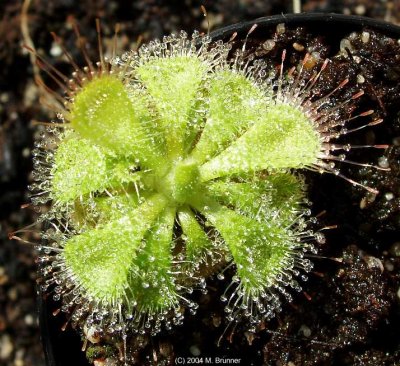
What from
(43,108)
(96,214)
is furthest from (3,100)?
(96,214)

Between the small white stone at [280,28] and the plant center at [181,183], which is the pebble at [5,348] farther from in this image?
the small white stone at [280,28]

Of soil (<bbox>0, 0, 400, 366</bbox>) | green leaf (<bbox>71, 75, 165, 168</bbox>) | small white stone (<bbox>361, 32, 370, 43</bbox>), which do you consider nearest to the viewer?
green leaf (<bbox>71, 75, 165, 168</bbox>)

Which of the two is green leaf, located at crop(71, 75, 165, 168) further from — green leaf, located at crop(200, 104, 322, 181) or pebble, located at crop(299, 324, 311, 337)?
pebble, located at crop(299, 324, 311, 337)

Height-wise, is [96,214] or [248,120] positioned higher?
[248,120]

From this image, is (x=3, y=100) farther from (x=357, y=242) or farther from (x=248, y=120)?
(x=357, y=242)

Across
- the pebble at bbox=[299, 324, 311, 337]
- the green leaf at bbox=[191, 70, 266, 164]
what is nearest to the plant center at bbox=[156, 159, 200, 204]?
the green leaf at bbox=[191, 70, 266, 164]

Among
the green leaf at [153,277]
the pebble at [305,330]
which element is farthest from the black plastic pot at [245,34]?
the pebble at [305,330]
